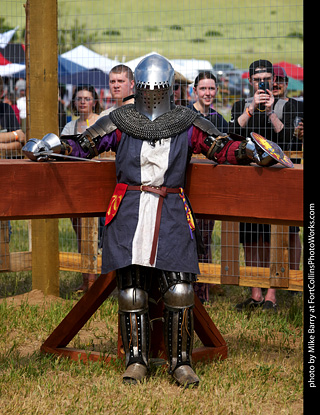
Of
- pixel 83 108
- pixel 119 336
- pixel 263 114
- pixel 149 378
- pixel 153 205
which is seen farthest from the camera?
pixel 83 108

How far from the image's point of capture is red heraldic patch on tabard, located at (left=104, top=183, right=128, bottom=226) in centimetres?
416

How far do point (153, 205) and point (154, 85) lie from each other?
69 centimetres

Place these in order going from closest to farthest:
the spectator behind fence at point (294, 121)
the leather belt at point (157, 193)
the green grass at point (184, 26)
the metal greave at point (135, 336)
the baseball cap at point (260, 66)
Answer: the leather belt at point (157, 193), the metal greave at point (135, 336), the baseball cap at point (260, 66), the green grass at point (184, 26), the spectator behind fence at point (294, 121)

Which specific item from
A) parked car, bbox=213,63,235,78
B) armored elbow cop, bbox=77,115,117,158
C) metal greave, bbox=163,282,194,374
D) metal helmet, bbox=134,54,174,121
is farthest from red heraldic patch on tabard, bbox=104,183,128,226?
parked car, bbox=213,63,235,78

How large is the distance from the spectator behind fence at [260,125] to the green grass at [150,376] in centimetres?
47

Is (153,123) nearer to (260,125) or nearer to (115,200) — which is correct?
(115,200)

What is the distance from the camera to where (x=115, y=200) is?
13.7ft

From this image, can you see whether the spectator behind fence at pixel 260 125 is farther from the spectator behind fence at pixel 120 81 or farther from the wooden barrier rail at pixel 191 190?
the wooden barrier rail at pixel 191 190

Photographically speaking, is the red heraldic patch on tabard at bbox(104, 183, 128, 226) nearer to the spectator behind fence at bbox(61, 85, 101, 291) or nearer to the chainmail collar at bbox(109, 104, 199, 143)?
the chainmail collar at bbox(109, 104, 199, 143)

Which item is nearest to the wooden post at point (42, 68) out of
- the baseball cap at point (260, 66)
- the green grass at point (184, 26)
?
the green grass at point (184, 26)

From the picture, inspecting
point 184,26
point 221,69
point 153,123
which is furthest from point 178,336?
point 221,69

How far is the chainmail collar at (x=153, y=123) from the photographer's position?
13.5 ft

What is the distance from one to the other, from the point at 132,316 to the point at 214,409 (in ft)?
2.32
